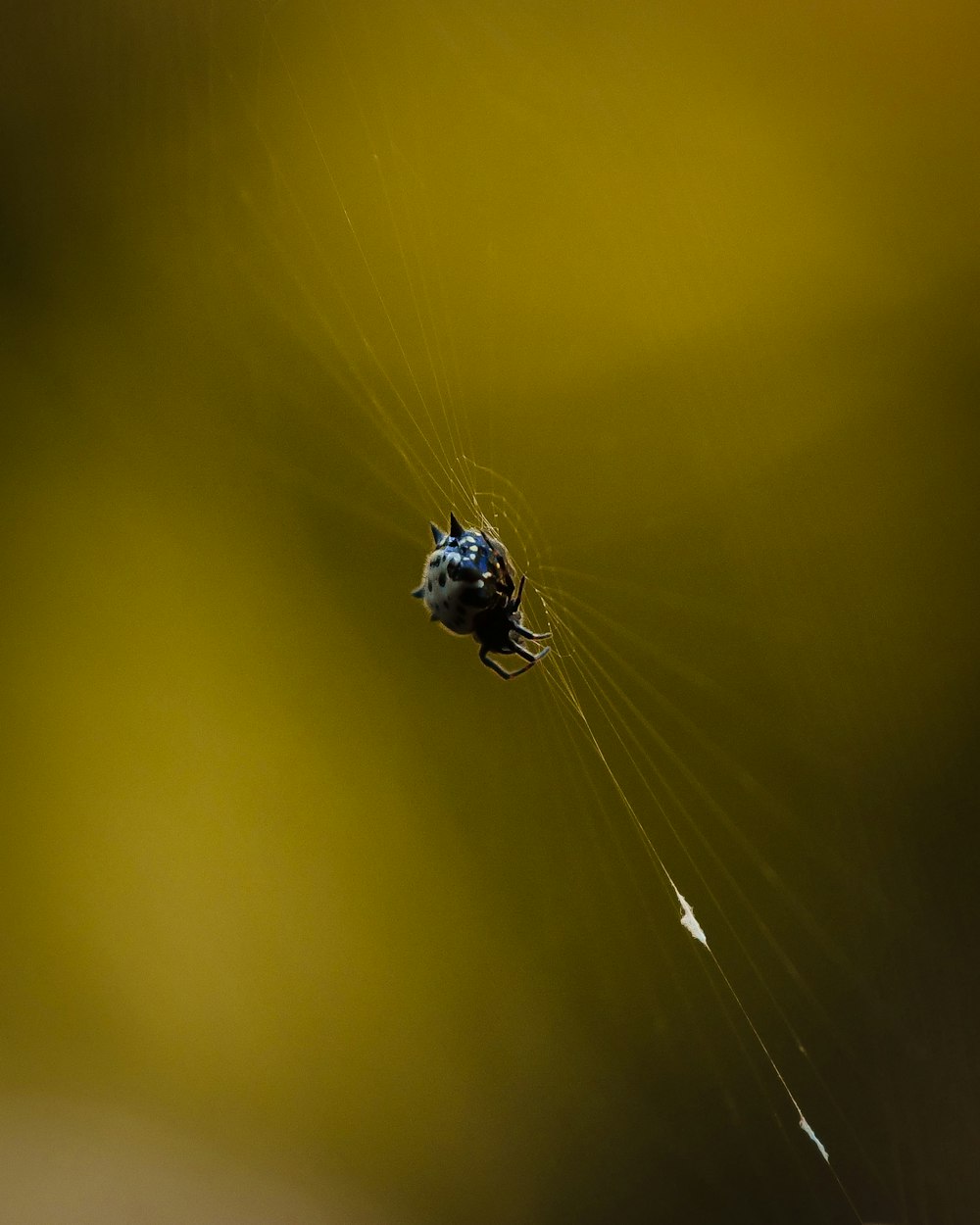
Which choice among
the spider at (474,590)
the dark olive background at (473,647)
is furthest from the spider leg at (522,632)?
the dark olive background at (473,647)

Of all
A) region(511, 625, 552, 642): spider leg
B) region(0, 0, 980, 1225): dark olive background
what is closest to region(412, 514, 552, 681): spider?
region(511, 625, 552, 642): spider leg

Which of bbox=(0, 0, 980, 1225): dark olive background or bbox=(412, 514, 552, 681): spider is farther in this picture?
bbox=(0, 0, 980, 1225): dark olive background

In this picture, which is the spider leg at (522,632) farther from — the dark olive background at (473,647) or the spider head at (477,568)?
the dark olive background at (473,647)

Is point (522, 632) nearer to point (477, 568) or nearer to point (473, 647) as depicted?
point (477, 568)

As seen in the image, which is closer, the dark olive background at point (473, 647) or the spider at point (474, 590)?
the spider at point (474, 590)

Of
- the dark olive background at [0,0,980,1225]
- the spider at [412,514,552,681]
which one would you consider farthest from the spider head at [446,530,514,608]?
the dark olive background at [0,0,980,1225]

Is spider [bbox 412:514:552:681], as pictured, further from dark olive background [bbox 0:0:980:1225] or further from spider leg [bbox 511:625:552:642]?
dark olive background [bbox 0:0:980:1225]

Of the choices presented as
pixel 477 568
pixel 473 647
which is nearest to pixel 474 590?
pixel 477 568
